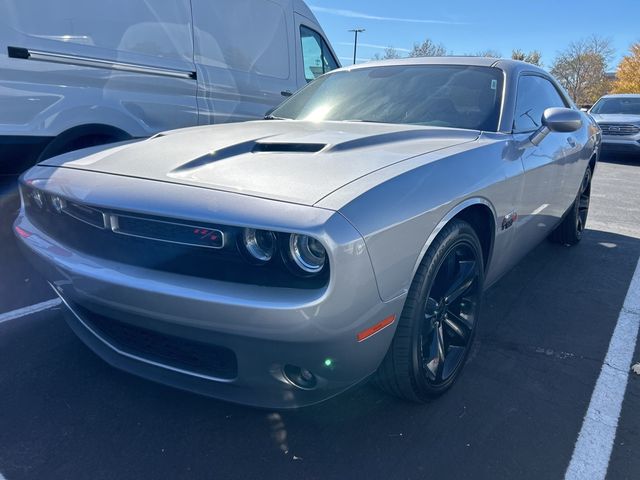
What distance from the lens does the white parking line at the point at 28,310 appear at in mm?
2826

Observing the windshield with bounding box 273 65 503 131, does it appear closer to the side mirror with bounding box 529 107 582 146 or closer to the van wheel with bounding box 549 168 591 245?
the side mirror with bounding box 529 107 582 146

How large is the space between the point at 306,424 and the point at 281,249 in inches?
33.5

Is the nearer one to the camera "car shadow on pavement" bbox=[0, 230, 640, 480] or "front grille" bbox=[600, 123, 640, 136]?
"car shadow on pavement" bbox=[0, 230, 640, 480]

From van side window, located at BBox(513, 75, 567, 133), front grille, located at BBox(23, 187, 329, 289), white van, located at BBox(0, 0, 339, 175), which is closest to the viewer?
front grille, located at BBox(23, 187, 329, 289)

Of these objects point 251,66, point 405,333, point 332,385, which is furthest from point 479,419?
point 251,66

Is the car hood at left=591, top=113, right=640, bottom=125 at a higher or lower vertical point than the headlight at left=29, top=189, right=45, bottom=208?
Result: lower

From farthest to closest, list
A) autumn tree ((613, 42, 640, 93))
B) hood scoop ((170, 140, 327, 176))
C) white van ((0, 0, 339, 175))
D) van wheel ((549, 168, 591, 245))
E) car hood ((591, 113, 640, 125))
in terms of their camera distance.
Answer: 1. autumn tree ((613, 42, 640, 93))
2. car hood ((591, 113, 640, 125))
3. van wheel ((549, 168, 591, 245))
4. white van ((0, 0, 339, 175))
5. hood scoop ((170, 140, 327, 176))

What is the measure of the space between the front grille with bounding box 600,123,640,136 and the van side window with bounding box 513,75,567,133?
977 cm

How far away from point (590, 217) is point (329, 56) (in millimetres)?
3699

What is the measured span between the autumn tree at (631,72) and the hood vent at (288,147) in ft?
137

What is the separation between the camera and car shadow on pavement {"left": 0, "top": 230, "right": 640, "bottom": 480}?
1.82m

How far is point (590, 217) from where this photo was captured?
6.07 m

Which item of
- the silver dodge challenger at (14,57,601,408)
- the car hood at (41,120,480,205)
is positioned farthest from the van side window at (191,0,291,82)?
the silver dodge challenger at (14,57,601,408)

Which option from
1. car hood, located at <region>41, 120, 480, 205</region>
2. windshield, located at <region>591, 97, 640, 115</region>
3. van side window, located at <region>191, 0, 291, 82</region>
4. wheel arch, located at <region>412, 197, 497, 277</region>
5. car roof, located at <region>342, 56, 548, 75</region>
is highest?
van side window, located at <region>191, 0, 291, 82</region>
